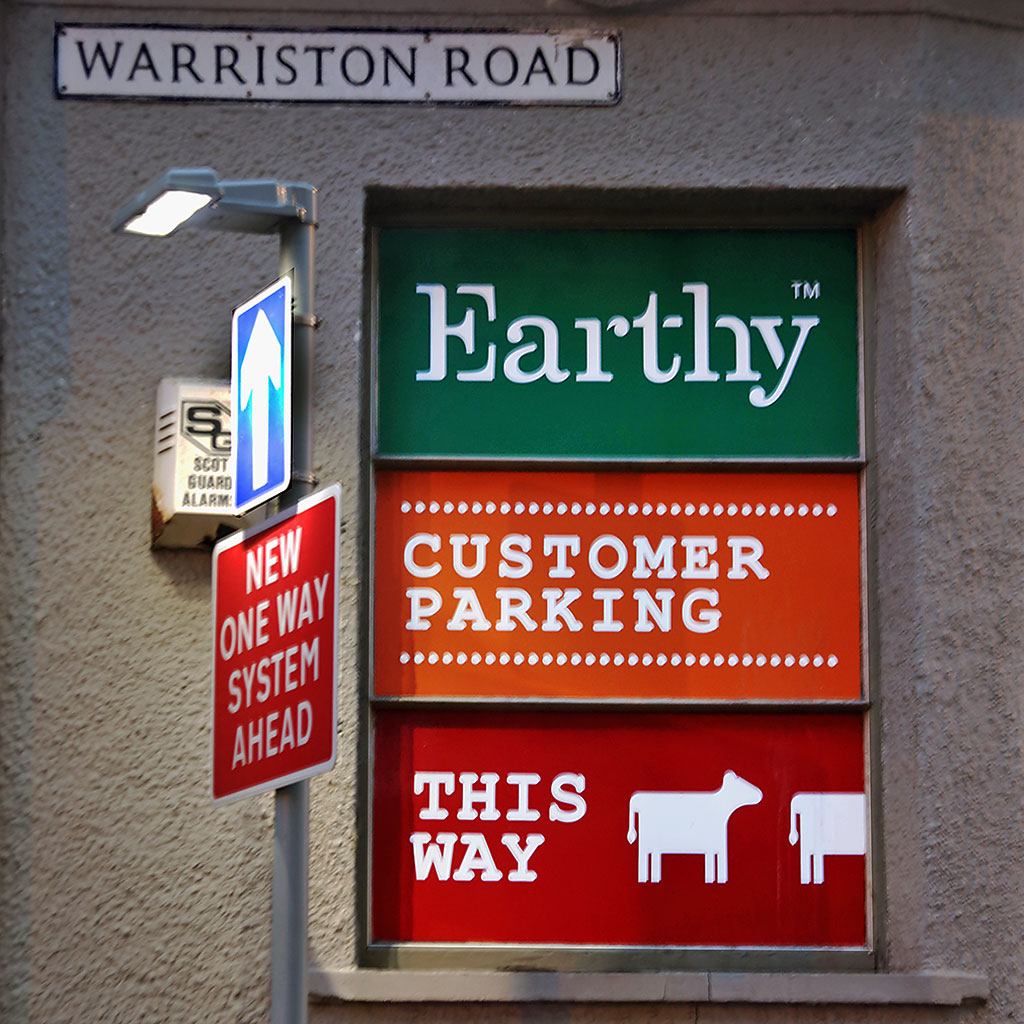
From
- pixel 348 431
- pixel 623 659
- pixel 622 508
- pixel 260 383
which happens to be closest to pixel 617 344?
pixel 622 508

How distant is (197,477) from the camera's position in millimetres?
5914

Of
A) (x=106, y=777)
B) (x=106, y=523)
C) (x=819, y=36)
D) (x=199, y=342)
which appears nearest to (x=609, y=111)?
(x=819, y=36)

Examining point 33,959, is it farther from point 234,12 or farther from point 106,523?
point 234,12

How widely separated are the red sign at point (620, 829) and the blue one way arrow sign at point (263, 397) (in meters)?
1.54

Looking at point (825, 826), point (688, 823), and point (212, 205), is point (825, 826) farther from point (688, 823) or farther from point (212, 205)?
point (212, 205)

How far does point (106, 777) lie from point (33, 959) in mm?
663

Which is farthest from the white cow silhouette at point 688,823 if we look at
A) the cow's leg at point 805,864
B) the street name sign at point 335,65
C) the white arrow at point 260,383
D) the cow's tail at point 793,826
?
the street name sign at point 335,65

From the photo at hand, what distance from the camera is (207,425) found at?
5.96 meters

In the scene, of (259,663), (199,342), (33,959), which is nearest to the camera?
(259,663)

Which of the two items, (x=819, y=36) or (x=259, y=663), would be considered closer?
(x=259, y=663)

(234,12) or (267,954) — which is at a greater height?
(234,12)

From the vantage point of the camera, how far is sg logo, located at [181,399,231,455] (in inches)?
234

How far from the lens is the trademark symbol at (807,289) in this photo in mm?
6352

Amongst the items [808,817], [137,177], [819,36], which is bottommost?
[808,817]
